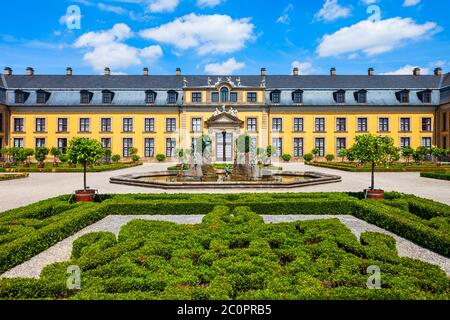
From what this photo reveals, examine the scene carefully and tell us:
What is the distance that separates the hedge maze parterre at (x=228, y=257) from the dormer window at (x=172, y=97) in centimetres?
3650

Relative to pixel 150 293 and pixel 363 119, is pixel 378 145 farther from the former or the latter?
pixel 363 119

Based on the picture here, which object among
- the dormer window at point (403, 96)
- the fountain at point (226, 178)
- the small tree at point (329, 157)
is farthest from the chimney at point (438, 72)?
the fountain at point (226, 178)

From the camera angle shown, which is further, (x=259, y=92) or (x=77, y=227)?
(x=259, y=92)

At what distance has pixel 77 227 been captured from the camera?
28.6 ft

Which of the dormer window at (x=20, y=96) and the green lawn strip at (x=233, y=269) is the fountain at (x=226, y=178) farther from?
the dormer window at (x=20, y=96)

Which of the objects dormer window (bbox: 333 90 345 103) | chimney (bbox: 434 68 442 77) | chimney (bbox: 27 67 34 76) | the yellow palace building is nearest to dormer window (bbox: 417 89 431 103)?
the yellow palace building

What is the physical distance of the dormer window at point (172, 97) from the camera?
4519 cm

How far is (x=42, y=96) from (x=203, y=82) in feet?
74.5

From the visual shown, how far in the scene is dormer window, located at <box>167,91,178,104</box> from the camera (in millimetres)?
45188

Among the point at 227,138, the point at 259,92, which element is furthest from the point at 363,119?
the point at 227,138

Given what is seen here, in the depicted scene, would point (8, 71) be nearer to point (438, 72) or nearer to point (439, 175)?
point (439, 175)

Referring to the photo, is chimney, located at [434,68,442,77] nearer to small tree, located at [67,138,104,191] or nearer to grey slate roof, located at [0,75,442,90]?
grey slate roof, located at [0,75,442,90]

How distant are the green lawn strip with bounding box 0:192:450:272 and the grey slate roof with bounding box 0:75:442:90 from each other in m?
36.3
